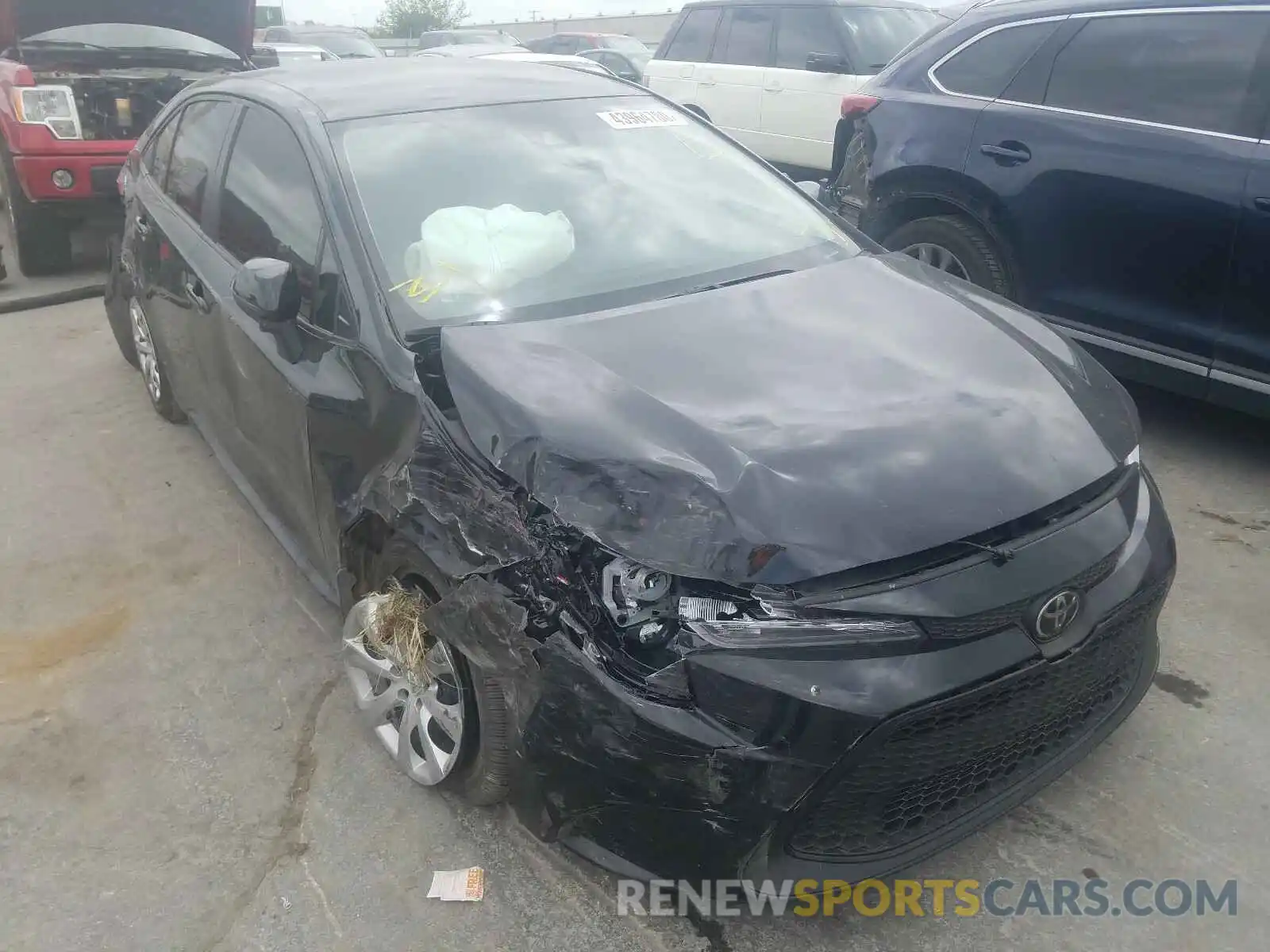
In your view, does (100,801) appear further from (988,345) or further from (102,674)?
(988,345)

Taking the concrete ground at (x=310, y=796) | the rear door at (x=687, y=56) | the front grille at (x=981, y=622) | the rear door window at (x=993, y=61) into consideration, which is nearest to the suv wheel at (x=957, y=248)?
the rear door window at (x=993, y=61)

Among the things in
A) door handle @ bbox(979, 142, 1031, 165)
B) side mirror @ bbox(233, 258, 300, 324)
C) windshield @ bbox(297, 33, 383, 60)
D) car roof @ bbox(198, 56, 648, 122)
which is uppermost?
car roof @ bbox(198, 56, 648, 122)

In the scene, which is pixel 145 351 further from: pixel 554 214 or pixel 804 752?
pixel 804 752

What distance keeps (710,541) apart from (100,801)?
187 cm

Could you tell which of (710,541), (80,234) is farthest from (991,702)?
(80,234)

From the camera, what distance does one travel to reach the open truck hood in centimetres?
711

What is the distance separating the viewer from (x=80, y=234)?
29.9 feet

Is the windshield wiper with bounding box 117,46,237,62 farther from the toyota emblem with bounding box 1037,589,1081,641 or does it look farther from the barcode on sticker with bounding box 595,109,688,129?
the toyota emblem with bounding box 1037,589,1081,641

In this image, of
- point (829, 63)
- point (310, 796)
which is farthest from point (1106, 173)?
point (829, 63)

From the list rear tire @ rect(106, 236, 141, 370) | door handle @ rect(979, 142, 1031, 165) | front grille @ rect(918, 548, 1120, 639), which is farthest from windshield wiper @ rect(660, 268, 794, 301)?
rear tire @ rect(106, 236, 141, 370)

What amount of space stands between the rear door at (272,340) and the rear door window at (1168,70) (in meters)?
3.25

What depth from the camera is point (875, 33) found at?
28.2 ft

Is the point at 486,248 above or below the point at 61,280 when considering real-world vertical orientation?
above

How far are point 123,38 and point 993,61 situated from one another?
606 cm
